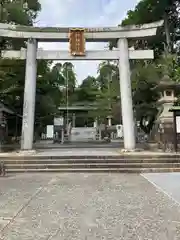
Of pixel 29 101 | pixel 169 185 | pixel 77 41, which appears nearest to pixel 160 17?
pixel 77 41

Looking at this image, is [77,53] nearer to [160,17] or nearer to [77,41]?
[77,41]

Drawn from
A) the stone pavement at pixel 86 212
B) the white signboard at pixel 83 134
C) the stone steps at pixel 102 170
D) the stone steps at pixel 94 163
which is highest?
the white signboard at pixel 83 134

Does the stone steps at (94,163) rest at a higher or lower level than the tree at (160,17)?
lower

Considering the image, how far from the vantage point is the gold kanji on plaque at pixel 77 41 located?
1364 centimetres

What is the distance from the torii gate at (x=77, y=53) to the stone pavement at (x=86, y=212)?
20.1 ft

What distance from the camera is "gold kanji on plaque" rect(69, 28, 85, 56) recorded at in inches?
537

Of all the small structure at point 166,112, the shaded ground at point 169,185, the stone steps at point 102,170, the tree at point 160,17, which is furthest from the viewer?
the tree at point 160,17

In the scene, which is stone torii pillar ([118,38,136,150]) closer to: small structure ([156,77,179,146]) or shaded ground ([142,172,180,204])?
small structure ([156,77,179,146])

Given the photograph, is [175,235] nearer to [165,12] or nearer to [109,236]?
[109,236]

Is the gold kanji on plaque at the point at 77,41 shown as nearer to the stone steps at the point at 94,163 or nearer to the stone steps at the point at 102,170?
the stone steps at the point at 94,163

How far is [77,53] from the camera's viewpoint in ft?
44.8

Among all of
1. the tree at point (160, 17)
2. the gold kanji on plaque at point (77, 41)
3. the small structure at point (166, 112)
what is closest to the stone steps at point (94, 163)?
the small structure at point (166, 112)

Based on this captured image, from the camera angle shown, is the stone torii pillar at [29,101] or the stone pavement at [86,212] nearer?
the stone pavement at [86,212]

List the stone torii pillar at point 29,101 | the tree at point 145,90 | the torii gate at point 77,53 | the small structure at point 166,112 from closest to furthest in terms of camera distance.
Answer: the stone torii pillar at point 29,101, the torii gate at point 77,53, the small structure at point 166,112, the tree at point 145,90
